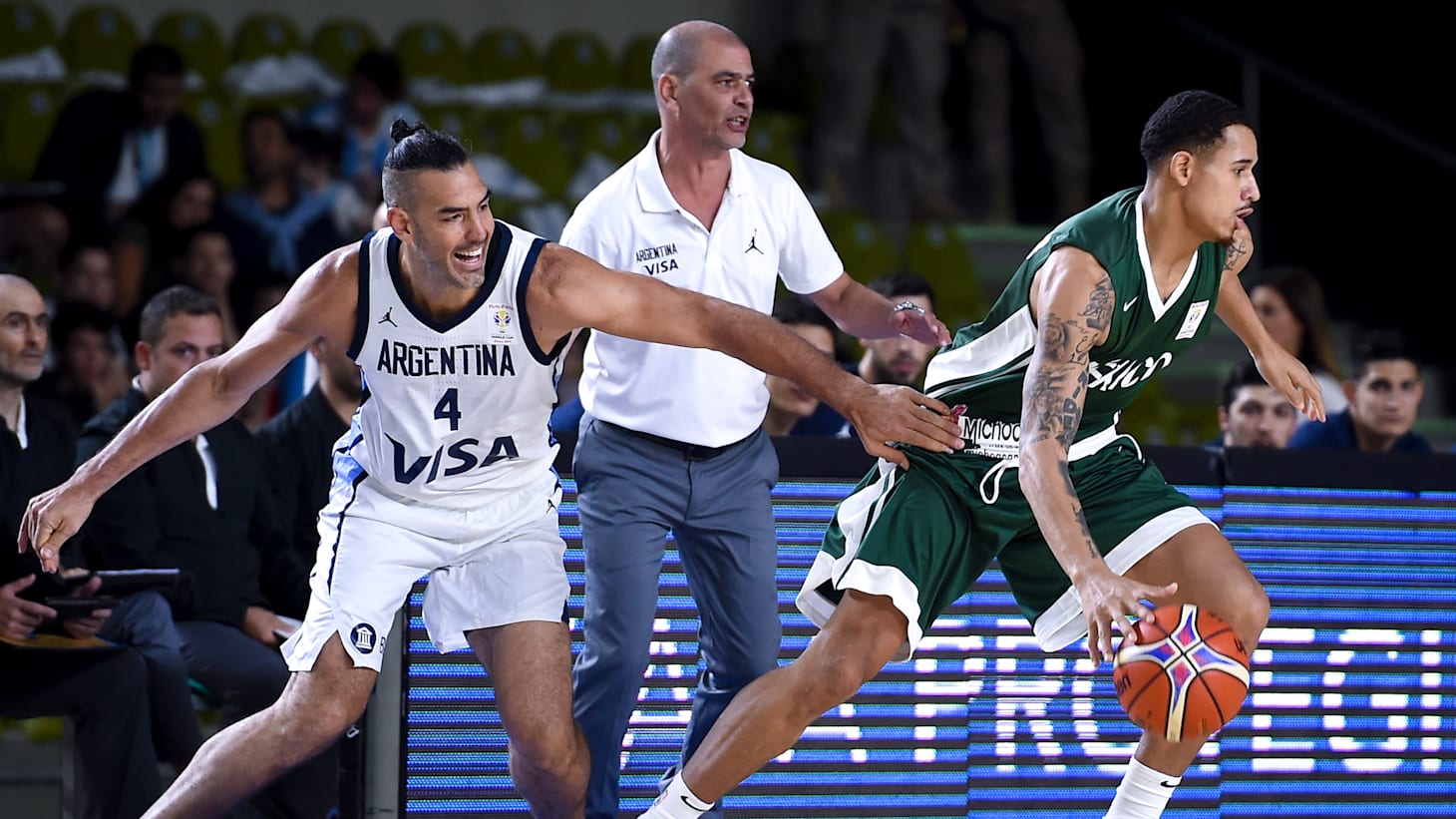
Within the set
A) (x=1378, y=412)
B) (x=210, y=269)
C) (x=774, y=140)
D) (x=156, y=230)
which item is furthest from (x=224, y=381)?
(x=774, y=140)

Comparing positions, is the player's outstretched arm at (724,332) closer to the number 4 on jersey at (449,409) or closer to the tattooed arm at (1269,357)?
the number 4 on jersey at (449,409)

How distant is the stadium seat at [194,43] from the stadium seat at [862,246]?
3.77 meters

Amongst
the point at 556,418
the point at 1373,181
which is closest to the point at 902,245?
the point at 1373,181

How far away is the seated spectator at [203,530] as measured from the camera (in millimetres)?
6137

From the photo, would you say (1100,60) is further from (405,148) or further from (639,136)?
(405,148)

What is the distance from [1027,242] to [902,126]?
3.53 feet

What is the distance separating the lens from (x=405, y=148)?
15.0ft

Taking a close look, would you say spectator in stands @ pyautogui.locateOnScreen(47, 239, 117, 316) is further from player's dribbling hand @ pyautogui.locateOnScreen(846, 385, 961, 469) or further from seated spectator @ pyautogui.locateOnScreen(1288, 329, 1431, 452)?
seated spectator @ pyautogui.locateOnScreen(1288, 329, 1431, 452)

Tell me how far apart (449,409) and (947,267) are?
687 centimetres

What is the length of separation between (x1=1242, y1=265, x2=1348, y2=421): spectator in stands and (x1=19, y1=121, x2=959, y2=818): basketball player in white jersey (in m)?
4.10

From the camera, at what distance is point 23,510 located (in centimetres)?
578

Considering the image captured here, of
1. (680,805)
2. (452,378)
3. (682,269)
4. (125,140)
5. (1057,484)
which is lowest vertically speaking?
(680,805)

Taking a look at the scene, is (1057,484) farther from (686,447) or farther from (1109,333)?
(686,447)

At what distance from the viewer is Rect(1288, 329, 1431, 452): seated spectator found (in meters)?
7.54
